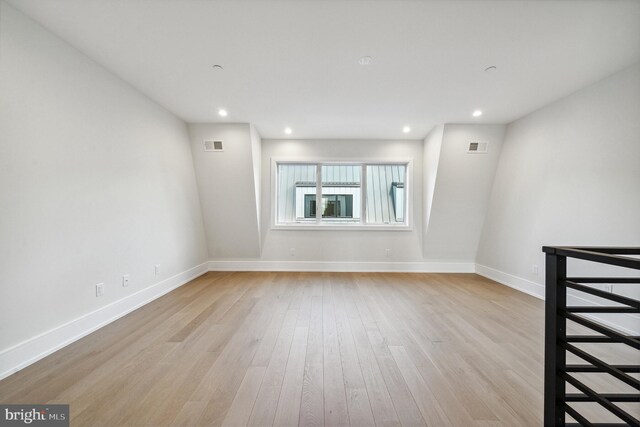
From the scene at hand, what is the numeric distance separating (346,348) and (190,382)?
1157 millimetres

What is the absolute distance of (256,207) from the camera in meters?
4.32

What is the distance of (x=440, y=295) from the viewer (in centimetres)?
341

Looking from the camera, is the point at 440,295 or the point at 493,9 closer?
the point at 493,9

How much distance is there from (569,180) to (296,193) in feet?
13.0

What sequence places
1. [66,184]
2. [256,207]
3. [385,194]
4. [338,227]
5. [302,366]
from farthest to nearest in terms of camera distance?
1. [385,194]
2. [338,227]
3. [256,207]
4. [66,184]
5. [302,366]

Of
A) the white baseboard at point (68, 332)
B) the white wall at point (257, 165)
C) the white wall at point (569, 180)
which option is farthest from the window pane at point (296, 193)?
the white wall at point (569, 180)

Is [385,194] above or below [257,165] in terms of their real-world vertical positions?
below

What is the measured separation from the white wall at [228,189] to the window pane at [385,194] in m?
2.20

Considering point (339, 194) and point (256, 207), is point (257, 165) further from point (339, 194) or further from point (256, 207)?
point (339, 194)

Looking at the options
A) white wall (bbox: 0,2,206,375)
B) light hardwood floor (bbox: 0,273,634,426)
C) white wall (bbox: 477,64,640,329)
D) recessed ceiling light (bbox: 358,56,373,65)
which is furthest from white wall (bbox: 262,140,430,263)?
recessed ceiling light (bbox: 358,56,373,65)

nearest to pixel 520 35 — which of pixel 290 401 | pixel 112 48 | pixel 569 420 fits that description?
pixel 569 420

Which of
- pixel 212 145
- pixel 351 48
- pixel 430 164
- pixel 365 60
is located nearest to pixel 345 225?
pixel 430 164

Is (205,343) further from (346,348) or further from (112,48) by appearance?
(112,48)

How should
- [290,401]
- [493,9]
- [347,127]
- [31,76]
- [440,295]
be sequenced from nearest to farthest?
[290,401] → [493,9] → [31,76] → [440,295] → [347,127]
